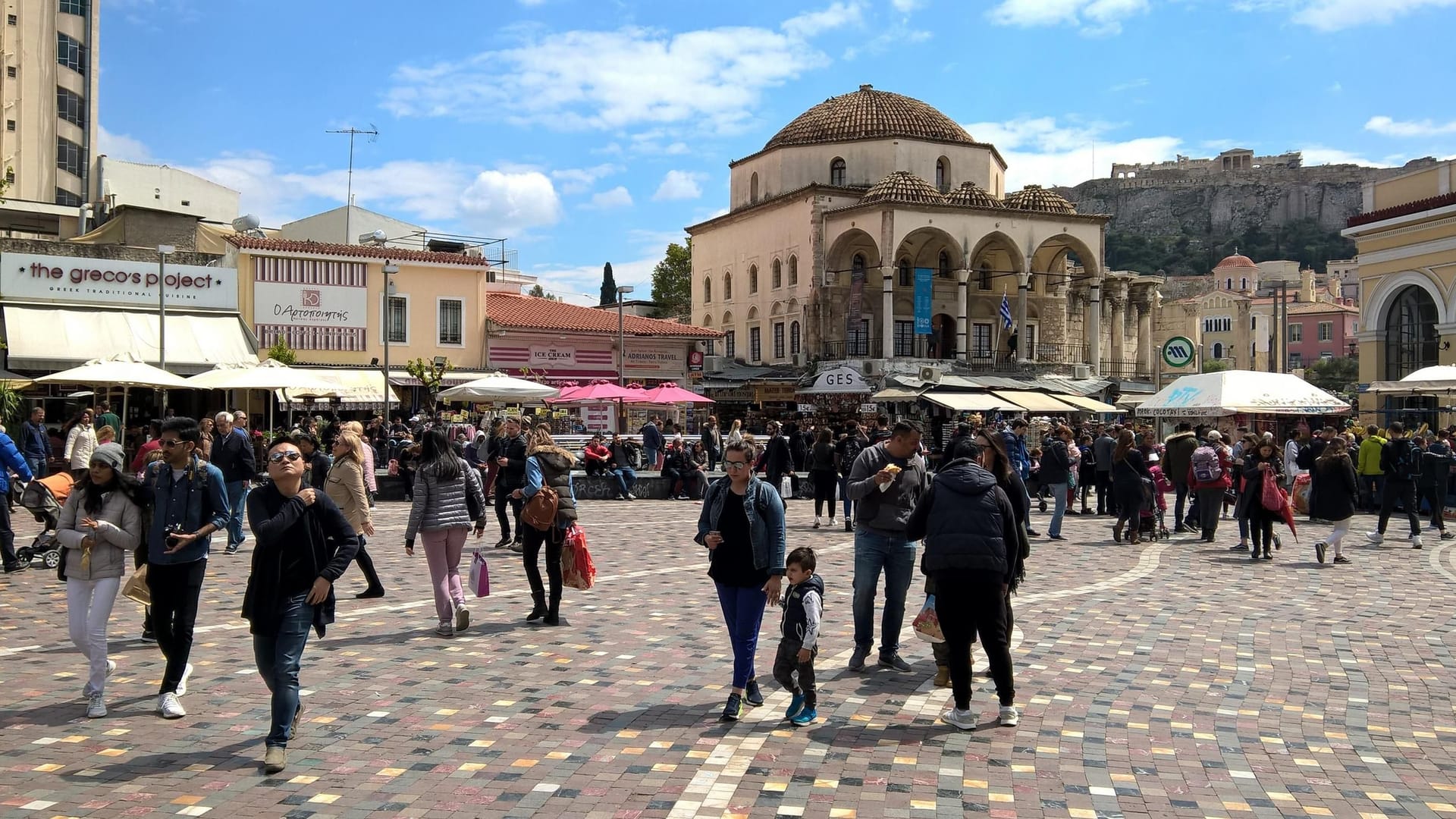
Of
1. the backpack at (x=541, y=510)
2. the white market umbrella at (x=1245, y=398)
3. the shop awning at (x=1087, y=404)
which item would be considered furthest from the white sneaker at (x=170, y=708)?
the shop awning at (x=1087, y=404)

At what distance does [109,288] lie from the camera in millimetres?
28547

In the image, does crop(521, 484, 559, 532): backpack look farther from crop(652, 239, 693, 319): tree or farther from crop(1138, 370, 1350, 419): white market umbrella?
crop(652, 239, 693, 319): tree

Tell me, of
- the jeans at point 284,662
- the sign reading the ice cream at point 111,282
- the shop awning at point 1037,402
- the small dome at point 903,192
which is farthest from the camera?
the small dome at point 903,192

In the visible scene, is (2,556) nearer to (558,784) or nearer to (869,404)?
(558,784)

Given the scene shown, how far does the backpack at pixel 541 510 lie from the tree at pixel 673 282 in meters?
56.3

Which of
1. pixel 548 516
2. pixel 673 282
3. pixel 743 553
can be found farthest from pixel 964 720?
pixel 673 282

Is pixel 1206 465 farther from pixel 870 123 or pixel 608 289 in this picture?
pixel 608 289

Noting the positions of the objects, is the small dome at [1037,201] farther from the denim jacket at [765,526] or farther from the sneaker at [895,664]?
the denim jacket at [765,526]

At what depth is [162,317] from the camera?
24.5 metres

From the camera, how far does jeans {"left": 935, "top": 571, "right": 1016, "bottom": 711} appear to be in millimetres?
6191

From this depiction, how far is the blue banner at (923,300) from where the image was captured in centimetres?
4128

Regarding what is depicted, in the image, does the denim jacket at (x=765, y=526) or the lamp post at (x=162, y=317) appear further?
the lamp post at (x=162, y=317)

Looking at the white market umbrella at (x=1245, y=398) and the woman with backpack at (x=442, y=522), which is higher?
the white market umbrella at (x=1245, y=398)

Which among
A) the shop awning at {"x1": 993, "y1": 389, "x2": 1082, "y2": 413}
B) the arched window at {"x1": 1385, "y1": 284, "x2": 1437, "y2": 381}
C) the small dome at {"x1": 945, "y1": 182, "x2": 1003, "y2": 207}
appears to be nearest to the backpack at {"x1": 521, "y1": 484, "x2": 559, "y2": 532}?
the shop awning at {"x1": 993, "y1": 389, "x2": 1082, "y2": 413}
